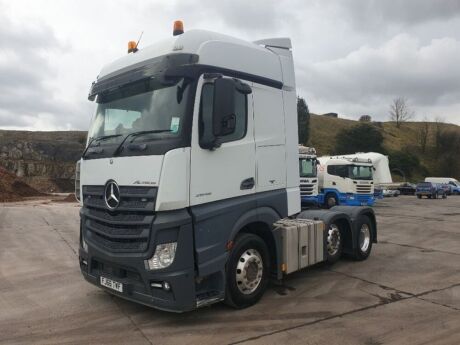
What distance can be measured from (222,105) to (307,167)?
18557 mm

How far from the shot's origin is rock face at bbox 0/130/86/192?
150 feet

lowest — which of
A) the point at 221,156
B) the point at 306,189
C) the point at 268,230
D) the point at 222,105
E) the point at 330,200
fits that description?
the point at 330,200

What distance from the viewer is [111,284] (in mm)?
5055

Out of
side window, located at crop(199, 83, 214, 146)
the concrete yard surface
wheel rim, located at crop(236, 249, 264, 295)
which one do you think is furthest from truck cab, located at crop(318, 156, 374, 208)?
side window, located at crop(199, 83, 214, 146)

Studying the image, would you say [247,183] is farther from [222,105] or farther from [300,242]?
[300,242]

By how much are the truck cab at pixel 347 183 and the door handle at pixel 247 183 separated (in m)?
19.1

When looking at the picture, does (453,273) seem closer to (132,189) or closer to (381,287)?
(381,287)

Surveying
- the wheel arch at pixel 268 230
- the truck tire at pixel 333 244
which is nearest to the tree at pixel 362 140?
the truck tire at pixel 333 244

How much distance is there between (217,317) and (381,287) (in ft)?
9.28

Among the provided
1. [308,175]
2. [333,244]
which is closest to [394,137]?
[308,175]

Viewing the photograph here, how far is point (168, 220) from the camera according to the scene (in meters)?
4.48

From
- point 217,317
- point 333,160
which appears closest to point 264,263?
point 217,317

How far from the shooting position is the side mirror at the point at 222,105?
15.1 feet

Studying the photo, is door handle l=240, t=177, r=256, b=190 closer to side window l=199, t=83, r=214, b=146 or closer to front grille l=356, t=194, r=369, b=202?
side window l=199, t=83, r=214, b=146
